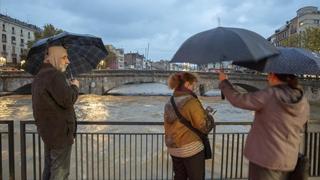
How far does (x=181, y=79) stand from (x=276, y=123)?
1.17m

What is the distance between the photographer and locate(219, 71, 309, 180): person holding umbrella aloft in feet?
9.72

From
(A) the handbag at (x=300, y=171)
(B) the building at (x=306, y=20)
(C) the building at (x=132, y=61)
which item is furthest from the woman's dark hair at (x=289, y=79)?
(C) the building at (x=132, y=61)

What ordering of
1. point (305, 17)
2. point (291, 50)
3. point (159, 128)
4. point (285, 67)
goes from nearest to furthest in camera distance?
point (285, 67), point (291, 50), point (159, 128), point (305, 17)

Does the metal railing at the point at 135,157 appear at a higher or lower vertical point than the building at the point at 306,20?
lower

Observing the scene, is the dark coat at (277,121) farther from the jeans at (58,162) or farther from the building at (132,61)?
the building at (132,61)

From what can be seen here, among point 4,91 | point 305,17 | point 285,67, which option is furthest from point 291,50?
point 305,17

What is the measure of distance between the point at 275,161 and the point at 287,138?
0.20m

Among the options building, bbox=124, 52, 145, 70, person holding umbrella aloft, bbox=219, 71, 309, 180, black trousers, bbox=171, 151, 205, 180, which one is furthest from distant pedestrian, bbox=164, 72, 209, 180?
building, bbox=124, 52, 145, 70

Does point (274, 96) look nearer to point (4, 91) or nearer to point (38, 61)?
point (38, 61)

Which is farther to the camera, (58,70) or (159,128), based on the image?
(159,128)

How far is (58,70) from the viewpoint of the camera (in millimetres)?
3857

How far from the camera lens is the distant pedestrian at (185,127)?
3727 millimetres

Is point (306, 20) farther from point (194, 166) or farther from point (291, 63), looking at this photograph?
point (291, 63)

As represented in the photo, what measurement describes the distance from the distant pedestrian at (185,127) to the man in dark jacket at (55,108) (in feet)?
3.21
